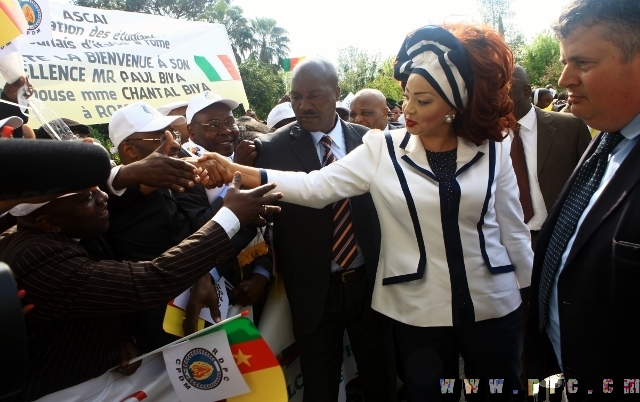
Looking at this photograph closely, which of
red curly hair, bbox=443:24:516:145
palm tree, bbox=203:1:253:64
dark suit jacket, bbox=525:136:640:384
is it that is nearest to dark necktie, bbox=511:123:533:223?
red curly hair, bbox=443:24:516:145

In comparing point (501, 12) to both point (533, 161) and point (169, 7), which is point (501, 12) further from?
point (533, 161)

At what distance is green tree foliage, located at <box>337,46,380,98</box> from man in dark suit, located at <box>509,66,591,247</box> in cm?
2631

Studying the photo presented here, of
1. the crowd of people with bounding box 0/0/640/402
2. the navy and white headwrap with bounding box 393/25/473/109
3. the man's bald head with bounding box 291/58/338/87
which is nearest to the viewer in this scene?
the crowd of people with bounding box 0/0/640/402

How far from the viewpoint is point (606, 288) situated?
1.54 meters

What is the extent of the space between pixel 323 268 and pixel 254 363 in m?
0.70

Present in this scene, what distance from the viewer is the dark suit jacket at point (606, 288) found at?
1.45 meters

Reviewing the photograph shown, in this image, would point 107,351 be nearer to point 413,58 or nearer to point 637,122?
point 413,58

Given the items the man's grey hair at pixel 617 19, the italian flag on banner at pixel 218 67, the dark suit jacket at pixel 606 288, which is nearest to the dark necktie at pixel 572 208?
the dark suit jacket at pixel 606 288

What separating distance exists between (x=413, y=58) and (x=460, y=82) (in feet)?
0.77

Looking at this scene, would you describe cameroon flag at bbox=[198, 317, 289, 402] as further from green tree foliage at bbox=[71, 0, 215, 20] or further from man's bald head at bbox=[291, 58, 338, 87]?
green tree foliage at bbox=[71, 0, 215, 20]

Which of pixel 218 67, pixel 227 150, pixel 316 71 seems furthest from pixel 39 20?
pixel 218 67

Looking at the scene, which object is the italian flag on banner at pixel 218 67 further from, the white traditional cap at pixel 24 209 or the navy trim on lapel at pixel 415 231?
the white traditional cap at pixel 24 209

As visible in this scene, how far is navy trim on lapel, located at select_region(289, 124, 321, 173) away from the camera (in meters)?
2.84

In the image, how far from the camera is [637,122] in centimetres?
161
